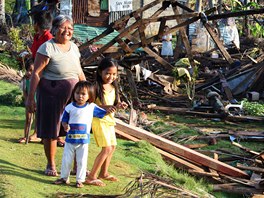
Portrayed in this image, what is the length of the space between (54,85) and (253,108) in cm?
834

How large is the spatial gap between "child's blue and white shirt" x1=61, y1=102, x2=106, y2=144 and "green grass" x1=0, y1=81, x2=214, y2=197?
0.58 m

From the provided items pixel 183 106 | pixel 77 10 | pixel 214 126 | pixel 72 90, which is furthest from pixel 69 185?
pixel 77 10

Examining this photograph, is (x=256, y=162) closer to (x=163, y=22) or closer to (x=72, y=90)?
(x=72, y=90)

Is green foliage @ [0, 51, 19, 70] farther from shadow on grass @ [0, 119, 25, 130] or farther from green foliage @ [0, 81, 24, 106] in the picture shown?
shadow on grass @ [0, 119, 25, 130]

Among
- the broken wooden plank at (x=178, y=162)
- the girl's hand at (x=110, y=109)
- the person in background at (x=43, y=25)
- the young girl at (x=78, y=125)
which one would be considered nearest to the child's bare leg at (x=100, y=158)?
the young girl at (x=78, y=125)

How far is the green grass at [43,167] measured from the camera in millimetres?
5871

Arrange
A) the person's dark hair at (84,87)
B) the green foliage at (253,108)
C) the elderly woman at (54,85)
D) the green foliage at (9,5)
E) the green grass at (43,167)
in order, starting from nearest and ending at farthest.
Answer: the green grass at (43,167)
the person's dark hair at (84,87)
the elderly woman at (54,85)
the green foliage at (253,108)
the green foliage at (9,5)

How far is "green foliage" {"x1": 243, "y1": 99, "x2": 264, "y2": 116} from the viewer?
44.4 ft

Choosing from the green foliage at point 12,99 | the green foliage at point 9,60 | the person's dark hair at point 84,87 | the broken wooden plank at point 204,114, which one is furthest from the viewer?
the green foliage at point 9,60

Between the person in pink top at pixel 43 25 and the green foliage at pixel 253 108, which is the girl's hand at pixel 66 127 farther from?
the green foliage at pixel 253 108

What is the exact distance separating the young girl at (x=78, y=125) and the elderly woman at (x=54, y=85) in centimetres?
37

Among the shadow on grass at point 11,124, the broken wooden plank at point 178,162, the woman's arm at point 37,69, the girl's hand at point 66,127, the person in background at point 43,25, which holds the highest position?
the person in background at point 43,25

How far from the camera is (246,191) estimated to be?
779cm

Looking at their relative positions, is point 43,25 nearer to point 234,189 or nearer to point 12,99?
point 234,189
